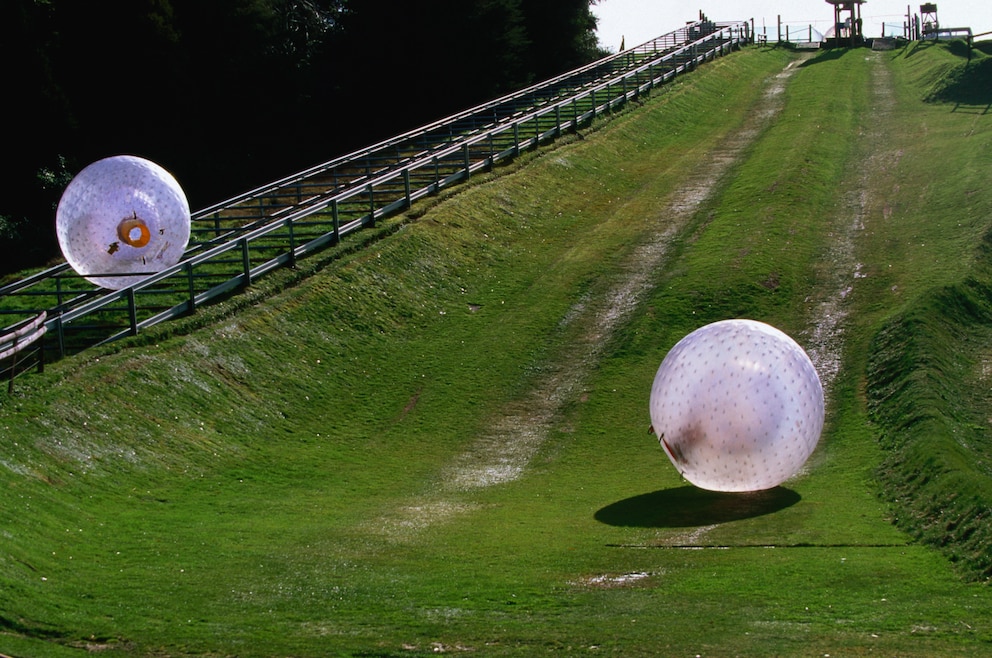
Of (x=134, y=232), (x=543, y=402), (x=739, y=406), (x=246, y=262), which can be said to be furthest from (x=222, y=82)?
(x=739, y=406)

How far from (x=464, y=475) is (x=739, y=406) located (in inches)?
208

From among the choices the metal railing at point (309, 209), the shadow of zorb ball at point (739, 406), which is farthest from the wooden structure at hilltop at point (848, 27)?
the shadow of zorb ball at point (739, 406)

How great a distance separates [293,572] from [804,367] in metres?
6.86

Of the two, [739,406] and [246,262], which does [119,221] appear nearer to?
[246,262]

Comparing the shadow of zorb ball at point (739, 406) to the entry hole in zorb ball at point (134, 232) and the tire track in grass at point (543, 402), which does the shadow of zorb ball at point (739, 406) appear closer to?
the tire track in grass at point (543, 402)

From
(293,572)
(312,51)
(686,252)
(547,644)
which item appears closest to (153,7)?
(312,51)

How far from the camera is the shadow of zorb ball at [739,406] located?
1484 centimetres

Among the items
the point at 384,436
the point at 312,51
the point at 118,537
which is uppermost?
the point at 312,51

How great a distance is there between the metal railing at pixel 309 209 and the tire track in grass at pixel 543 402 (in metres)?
6.56

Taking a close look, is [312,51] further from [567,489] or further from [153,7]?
[567,489]

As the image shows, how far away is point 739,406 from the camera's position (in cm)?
1479

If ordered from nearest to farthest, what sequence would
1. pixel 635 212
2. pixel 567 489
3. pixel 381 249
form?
pixel 567 489 < pixel 381 249 < pixel 635 212

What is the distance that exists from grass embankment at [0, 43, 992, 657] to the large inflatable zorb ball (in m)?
1.66

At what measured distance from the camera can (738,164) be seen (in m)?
42.1
